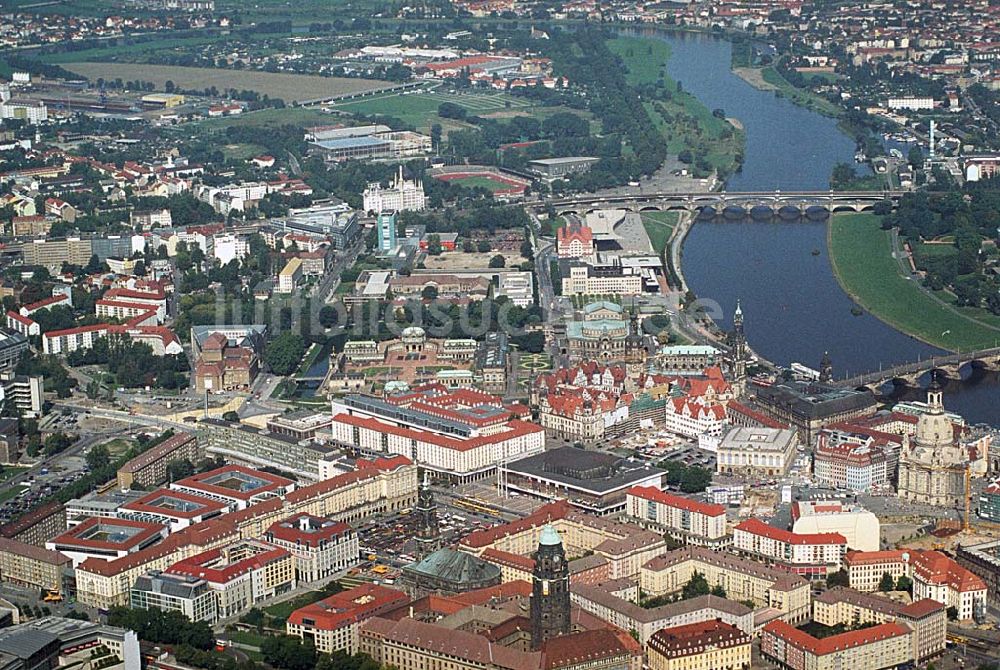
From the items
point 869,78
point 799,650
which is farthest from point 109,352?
point 869,78

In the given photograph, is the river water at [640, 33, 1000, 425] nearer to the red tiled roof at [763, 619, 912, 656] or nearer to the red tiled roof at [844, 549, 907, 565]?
the red tiled roof at [844, 549, 907, 565]

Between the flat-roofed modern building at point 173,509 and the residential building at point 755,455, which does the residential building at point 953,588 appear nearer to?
the residential building at point 755,455

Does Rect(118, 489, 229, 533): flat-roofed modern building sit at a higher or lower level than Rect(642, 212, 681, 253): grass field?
higher

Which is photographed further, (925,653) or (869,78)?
(869,78)

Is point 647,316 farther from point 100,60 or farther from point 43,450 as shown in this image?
point 100,60

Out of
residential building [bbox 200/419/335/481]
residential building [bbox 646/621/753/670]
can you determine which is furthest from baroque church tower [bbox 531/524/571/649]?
residential building [bbox 200/419/335/481]

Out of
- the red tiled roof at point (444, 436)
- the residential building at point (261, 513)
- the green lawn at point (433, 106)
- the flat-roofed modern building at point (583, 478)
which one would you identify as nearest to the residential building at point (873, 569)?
the flat-roofed modern building at point (583, 478)

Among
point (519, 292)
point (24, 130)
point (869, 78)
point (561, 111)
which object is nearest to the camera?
point (519, 292)
